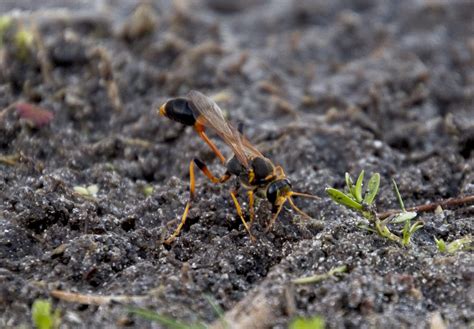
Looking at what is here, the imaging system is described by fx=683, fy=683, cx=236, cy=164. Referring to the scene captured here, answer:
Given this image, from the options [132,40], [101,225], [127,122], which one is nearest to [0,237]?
[101,225]

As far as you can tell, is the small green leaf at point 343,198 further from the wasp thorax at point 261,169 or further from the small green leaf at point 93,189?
the small green leaf at point 93,189

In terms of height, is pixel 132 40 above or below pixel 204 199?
above

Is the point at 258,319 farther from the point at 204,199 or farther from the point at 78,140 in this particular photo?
the point at 78,140

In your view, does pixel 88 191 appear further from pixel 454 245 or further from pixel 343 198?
pixel 454 245

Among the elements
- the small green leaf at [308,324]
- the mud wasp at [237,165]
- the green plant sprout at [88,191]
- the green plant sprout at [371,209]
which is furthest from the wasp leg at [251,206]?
the small green leaf at [308,324]

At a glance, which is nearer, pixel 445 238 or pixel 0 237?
pixel 0 237

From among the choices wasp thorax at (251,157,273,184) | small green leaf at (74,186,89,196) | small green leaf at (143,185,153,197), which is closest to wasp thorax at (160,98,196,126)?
small green leaf at (143,185,153,197)
